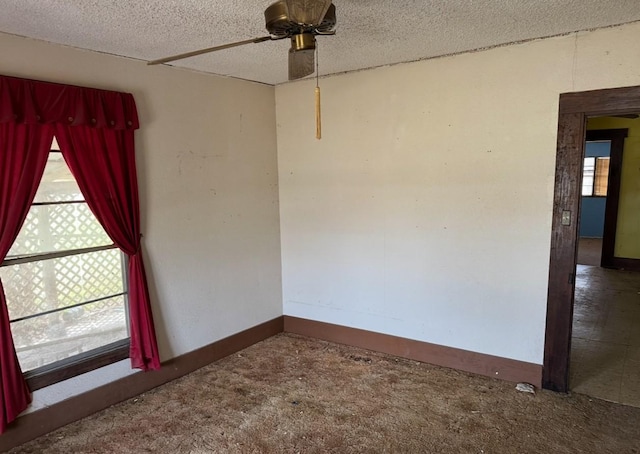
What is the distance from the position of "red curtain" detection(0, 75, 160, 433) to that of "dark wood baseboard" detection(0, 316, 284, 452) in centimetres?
12

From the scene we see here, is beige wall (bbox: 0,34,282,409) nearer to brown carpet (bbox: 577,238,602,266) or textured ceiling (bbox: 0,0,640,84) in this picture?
textured ceiling (bbox: 0,0,640,84)

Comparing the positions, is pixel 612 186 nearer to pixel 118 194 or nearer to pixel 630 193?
pixel 630 193

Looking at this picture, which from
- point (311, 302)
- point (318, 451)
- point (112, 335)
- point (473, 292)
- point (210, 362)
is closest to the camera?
point (318, 451)

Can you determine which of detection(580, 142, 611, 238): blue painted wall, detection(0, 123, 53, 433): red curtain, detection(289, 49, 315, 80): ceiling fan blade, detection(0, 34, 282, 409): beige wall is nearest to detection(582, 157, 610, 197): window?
detection(580, 142, 611, 238): blue painted wall

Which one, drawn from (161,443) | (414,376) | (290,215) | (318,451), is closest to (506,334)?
(414,376)

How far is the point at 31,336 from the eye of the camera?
8.39 feet

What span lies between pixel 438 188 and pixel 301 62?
1.72 metres

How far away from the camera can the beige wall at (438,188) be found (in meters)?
2.85

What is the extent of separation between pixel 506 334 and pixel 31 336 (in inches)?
127

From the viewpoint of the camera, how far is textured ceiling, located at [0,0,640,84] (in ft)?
6.84

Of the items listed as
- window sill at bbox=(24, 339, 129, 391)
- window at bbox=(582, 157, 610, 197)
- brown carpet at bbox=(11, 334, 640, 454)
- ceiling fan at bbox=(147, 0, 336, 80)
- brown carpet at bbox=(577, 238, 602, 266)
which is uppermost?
ceiling fan at bbox=(147, 0, 336, 80)

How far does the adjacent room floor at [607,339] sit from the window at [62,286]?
3364 millimetres

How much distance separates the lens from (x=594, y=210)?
9312mm

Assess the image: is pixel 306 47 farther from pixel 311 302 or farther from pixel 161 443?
pixel 311 302
